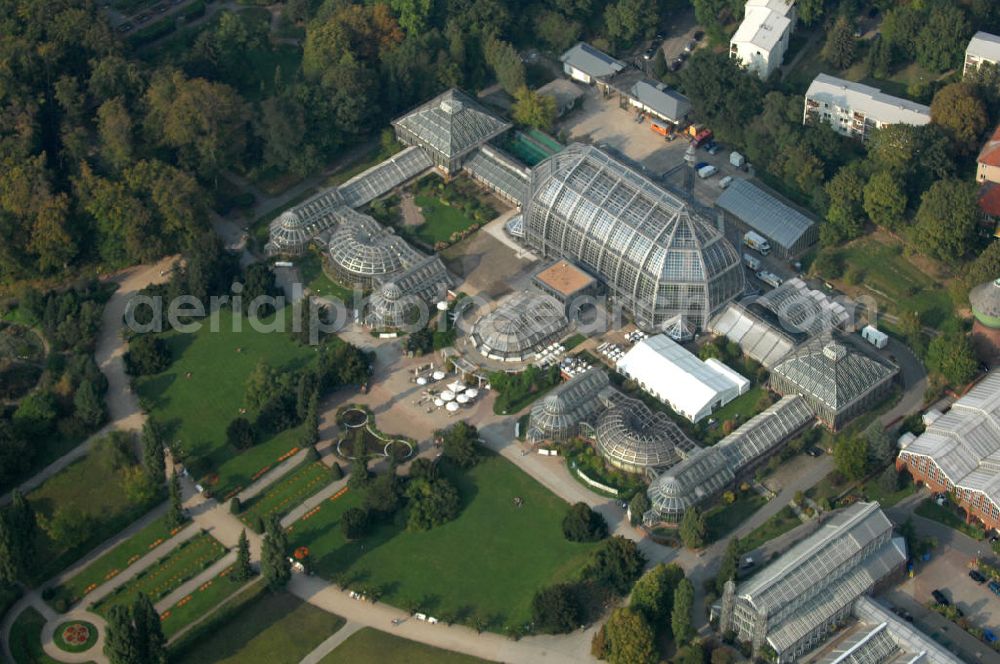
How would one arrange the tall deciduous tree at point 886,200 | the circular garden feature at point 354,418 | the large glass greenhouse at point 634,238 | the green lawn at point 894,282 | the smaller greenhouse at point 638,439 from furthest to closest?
the tall deciduous tree at point 886,200
the green lawn at point 894,282
the large glass greenhouse at point 634,238
the circular garden feature at point 354,418
the smaller greenhouse at point 638,439

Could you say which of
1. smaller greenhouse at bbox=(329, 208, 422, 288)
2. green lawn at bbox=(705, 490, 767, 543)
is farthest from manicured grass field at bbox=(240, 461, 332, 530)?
green lawn at bbox=(705, 490, 767, 543)

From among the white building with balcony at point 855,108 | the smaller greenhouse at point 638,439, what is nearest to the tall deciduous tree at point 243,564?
the smaller greenhouse at point 638,439

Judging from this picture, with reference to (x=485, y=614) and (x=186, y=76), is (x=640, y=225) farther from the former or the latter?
(x=186, y=76)

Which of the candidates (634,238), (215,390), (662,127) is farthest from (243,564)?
(662,127)

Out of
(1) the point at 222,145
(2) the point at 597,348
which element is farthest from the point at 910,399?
(1) the point at 222,145

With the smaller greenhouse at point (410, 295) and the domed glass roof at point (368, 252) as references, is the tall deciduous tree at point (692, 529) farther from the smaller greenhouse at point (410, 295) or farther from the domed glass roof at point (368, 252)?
the domed glass roof at point (368, 252)

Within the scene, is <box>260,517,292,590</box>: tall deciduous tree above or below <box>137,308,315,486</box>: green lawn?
above

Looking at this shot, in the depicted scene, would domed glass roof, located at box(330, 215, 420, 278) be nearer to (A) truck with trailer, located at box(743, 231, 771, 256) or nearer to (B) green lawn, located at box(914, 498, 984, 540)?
(A) truck with trailer, located at box(743, 231, 771, 256)
